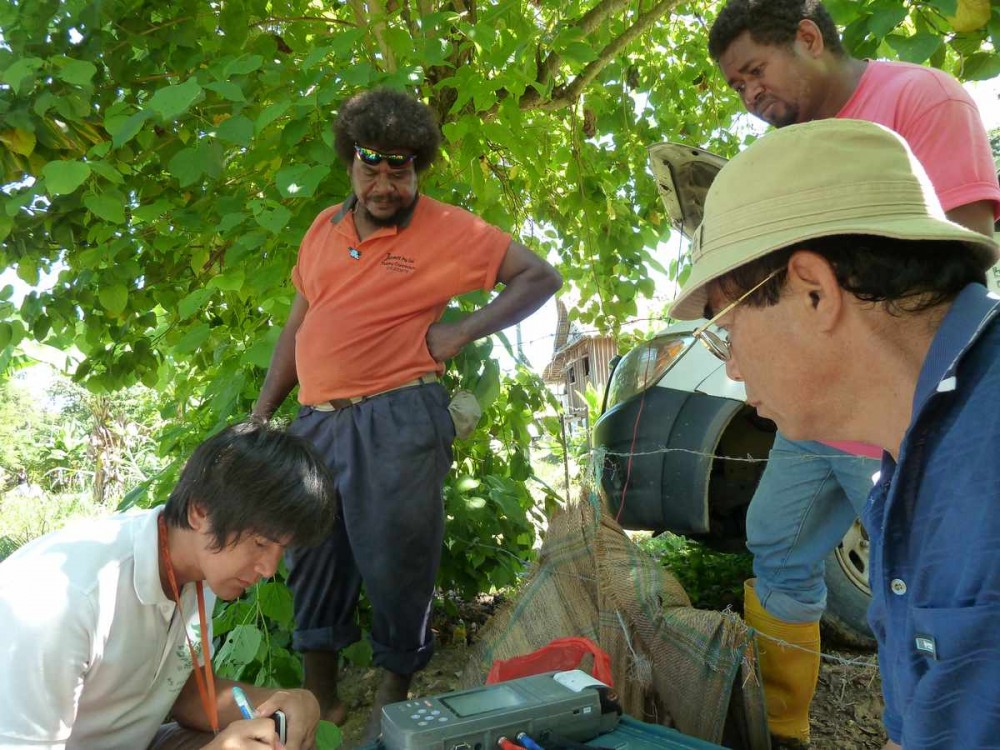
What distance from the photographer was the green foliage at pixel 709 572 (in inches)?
150

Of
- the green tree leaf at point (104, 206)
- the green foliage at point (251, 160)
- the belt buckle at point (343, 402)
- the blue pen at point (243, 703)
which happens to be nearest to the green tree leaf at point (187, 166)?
the green foliage at point (251, 160)

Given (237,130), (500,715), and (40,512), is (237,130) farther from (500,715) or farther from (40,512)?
(40,512)

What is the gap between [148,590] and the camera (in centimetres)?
164

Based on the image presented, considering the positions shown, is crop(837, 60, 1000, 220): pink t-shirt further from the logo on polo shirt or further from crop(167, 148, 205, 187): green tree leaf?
crop(167, 148, 205, 187): green tree leaf

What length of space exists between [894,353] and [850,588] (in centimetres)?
217

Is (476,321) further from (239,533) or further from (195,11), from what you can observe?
(195,11)

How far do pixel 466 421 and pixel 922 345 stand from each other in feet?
5.61

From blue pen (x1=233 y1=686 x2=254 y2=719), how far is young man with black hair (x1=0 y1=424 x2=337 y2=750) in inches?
2.4

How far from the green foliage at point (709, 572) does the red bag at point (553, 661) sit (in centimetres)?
155

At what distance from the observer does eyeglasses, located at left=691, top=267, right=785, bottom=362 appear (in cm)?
112

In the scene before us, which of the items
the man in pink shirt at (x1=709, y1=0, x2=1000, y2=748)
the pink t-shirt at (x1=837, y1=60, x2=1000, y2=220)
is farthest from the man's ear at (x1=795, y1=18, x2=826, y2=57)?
the pink t-shirt at (x1=837, y1=60, x2=1000, y2=220)

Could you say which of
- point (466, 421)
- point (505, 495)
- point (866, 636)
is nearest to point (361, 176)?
point (466, 421)

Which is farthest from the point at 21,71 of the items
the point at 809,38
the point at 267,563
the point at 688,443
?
the point at 688,443

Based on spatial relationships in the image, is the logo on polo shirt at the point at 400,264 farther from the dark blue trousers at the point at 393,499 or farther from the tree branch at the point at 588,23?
the tree branch at the point at 588,23
